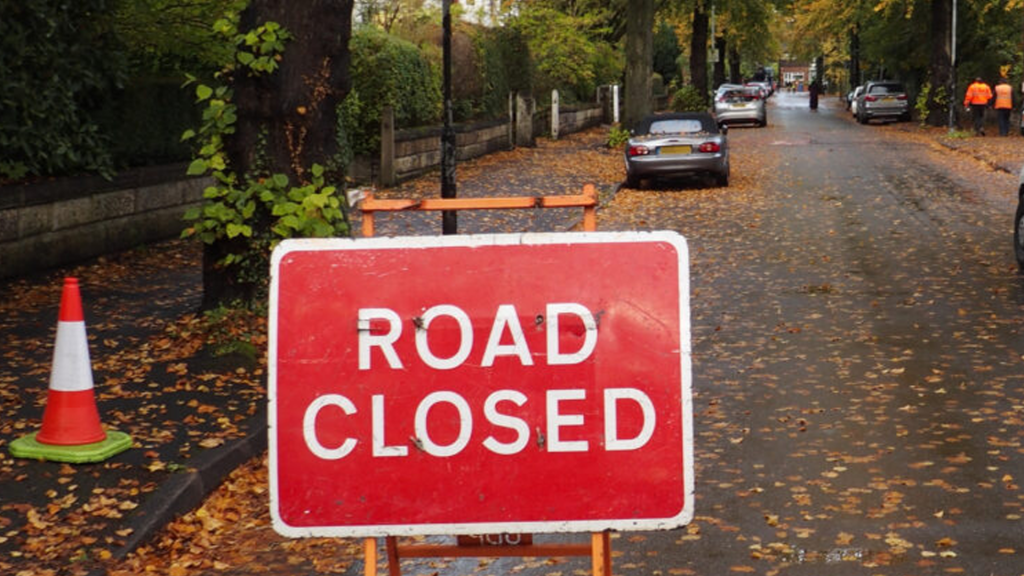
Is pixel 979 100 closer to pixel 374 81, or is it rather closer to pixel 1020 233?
pixel 374 81

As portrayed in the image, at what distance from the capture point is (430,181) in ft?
92.2

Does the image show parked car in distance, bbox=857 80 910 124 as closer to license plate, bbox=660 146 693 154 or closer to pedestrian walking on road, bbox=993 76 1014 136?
pedestrian walking on road, bbox=993 76 1014 136

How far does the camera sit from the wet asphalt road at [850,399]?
20.6ft

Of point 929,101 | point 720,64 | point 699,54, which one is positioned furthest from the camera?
point 720,64

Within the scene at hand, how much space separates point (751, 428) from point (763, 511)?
6.14 ft

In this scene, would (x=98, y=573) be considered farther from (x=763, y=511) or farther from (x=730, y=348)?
(x=730, y=348)

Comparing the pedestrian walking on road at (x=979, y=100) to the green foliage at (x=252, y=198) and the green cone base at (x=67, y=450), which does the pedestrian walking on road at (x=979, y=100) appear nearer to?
the green foliage at (x=252, y=198)

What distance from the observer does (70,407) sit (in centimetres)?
741

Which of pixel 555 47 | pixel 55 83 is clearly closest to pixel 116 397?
pixel 55 83

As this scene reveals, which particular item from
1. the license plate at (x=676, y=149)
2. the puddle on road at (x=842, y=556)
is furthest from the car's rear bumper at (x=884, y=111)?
the puddle on road at (x=842, y=556)

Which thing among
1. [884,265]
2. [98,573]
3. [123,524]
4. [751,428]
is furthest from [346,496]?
[884,265]

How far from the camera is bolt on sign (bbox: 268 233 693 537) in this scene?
4.18 metres

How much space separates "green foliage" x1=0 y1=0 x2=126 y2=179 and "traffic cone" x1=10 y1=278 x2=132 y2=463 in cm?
639

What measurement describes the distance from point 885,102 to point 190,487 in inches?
2104
